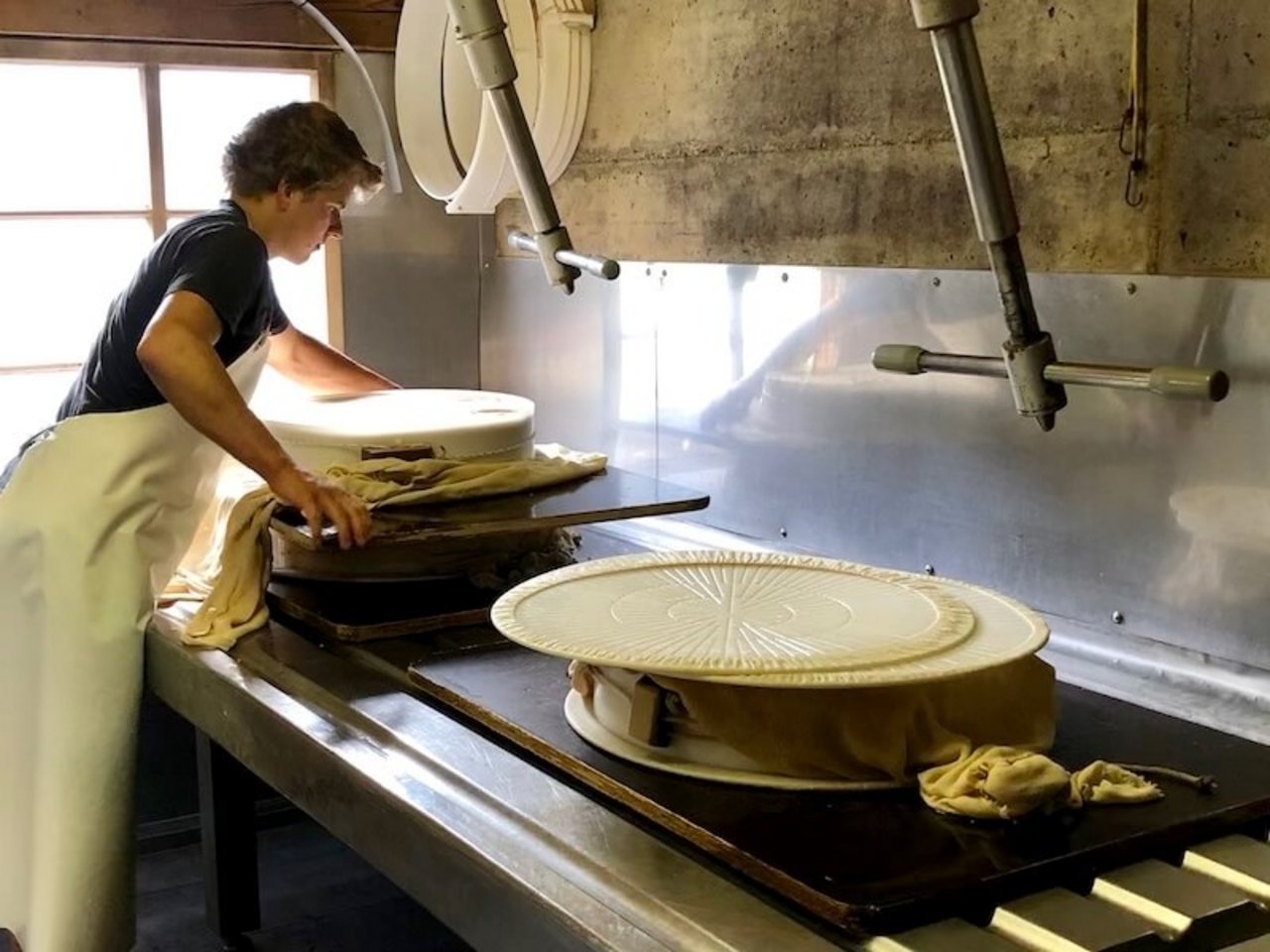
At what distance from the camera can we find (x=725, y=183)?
1939mm

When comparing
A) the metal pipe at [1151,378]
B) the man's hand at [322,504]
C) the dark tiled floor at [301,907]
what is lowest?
the dark tiled floor at [301,907]

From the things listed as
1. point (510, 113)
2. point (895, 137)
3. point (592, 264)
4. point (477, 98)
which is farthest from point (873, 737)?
point (477, 98)

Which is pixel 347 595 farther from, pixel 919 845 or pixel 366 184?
pixel 919 845

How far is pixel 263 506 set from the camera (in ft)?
5.15

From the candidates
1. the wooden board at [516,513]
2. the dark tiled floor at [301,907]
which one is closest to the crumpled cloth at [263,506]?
the wooden board at [516,513]

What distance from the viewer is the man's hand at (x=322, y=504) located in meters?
1.46

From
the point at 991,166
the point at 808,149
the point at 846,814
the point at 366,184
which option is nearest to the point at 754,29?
the point at 808,149

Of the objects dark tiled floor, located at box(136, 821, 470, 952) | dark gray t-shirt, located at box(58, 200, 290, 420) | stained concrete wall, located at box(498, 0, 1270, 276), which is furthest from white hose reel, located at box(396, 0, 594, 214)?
dark tiled floor, located at box(136, 821, 470, 952)

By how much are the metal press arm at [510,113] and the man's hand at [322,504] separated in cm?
32

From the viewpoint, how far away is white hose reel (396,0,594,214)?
2.16 metres

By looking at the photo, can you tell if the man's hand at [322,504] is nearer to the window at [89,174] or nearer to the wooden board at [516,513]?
the wooden board at [516,513]

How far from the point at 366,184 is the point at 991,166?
1022mm

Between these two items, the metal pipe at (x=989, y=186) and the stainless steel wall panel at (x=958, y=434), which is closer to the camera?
the metal pipe at (x=989, y=186)

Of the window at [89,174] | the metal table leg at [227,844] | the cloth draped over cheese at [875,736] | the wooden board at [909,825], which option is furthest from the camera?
the window at [89,174]
